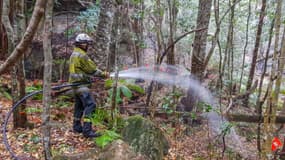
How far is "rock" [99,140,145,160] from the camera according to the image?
128 inches

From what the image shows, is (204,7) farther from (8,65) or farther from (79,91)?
(8,65)

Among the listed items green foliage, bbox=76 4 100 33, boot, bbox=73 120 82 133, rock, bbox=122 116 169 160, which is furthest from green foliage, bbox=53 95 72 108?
green foliage, bbox=76 4 100 33

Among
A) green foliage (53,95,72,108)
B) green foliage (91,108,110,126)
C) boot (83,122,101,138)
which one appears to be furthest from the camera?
green foliage (53,95,72,108)

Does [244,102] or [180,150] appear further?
[244,102]

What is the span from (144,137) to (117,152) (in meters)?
1.10

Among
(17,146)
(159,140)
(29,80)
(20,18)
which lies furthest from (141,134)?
(29,80)

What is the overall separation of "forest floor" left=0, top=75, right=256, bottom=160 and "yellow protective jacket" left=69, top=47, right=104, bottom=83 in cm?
78

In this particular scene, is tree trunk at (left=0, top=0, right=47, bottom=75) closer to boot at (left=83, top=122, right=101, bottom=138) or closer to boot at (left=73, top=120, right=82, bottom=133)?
boot at (left=83, top=122, right=101, bottom=138)

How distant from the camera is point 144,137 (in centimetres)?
433

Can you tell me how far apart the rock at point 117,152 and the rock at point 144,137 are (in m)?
0.85

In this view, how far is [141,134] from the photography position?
436 cm

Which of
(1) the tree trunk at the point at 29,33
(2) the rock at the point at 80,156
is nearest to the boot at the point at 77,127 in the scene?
(2) the rock at the point at 80,156

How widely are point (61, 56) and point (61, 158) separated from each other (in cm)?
572

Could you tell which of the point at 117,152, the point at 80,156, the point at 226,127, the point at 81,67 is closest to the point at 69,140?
the point at 80,156
